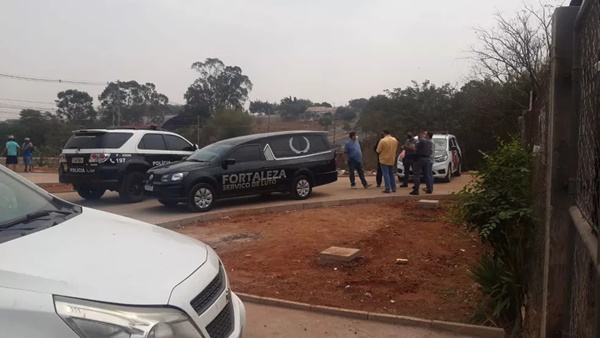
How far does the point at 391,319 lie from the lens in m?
4.99

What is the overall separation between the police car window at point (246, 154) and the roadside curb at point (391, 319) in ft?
22.0

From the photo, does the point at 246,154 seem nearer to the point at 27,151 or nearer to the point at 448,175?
the point at 448,175

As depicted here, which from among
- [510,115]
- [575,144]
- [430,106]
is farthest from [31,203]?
[430,106]

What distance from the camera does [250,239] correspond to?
8805 mm

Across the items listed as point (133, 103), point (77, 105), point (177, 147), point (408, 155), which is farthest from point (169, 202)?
point (77, 105)

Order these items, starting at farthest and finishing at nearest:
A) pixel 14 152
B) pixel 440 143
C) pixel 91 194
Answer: pixel 14 152 → pixel 440 143 → pixel 91 194

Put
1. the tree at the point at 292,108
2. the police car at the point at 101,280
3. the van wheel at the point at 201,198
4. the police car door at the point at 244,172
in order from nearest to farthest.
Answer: the police car at the point at 101,280 → the van wheel at the point at 201,198 → the police car door at the point at 244,172 → the tree at the point at 292,108

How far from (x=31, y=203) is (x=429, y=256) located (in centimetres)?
515

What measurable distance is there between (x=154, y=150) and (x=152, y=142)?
22 centimetres

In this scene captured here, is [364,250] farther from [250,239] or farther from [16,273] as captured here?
[16,273]

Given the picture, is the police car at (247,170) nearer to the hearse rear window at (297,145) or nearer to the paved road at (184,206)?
the hearse rear window at (297,145)

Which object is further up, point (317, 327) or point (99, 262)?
point (99, 262)

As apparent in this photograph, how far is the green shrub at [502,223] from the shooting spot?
4.79 m

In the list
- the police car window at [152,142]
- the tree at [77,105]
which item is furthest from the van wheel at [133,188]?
the tree at [77,105]
